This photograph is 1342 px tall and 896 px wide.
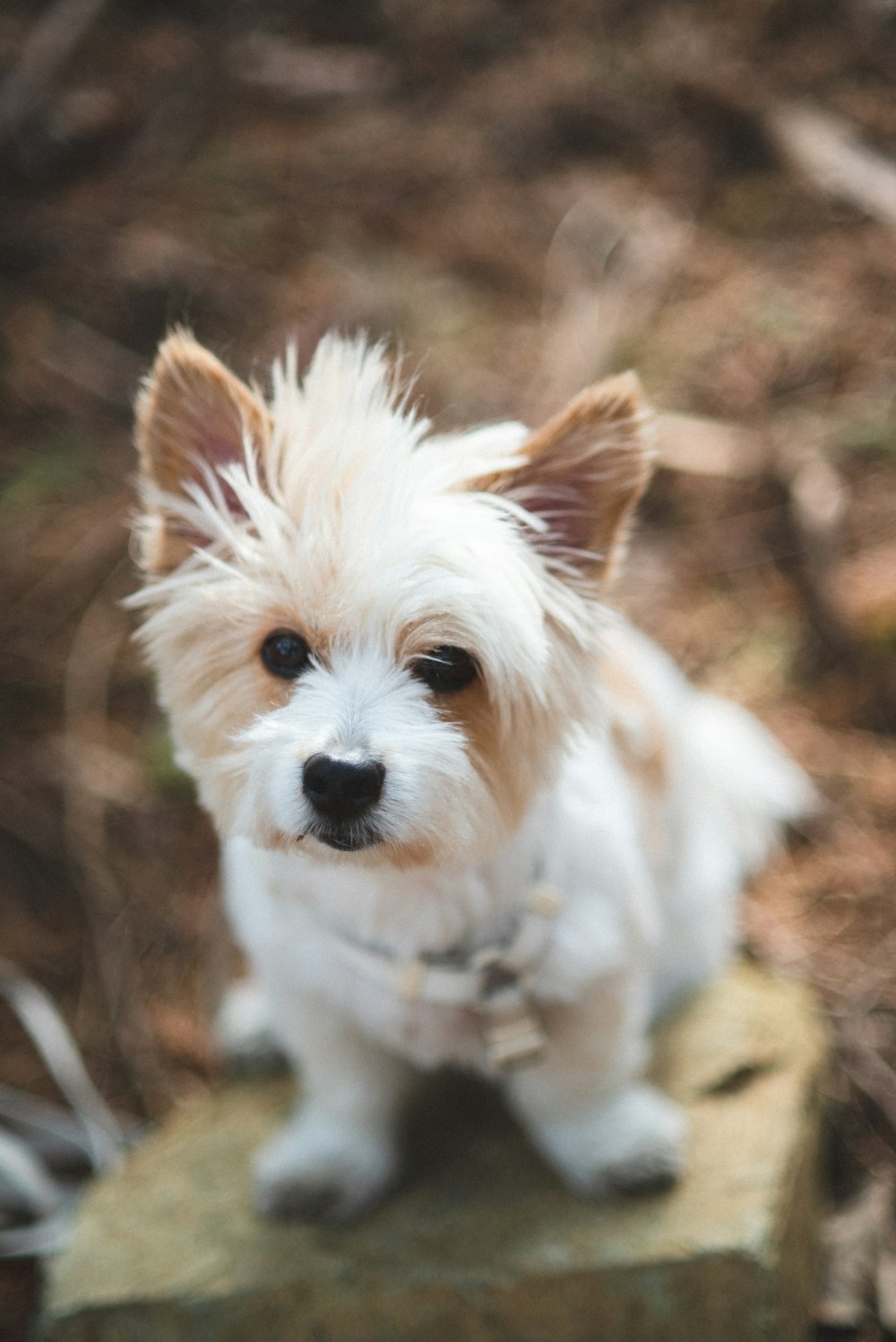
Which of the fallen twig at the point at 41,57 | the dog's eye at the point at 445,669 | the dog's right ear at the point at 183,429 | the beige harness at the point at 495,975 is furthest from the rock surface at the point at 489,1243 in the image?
the fallen twig at the point at 41,57

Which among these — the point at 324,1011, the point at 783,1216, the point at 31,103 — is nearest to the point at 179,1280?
the point at 324,1011

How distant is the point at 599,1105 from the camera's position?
96.1 inches

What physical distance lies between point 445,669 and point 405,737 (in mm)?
201

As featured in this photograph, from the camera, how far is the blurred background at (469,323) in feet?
10.6

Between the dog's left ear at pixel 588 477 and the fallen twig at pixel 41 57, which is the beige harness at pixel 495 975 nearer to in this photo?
the dog's left ear at pixel 588 477

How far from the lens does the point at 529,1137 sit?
2.59m

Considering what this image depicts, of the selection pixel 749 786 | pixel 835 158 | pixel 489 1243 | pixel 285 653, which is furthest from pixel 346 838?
pixel 835 158

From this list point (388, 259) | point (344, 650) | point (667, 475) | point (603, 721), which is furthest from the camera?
point (388, 259)

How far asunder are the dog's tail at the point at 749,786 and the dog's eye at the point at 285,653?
158 cm

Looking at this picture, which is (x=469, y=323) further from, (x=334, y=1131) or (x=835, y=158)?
(x=334, y=1131)

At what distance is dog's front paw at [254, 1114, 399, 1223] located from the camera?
243 centimetres

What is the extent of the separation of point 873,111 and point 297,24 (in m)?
3.36

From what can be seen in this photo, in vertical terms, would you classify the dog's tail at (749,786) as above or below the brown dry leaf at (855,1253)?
above

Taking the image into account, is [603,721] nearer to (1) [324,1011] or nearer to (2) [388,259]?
(1) [324,1011]
